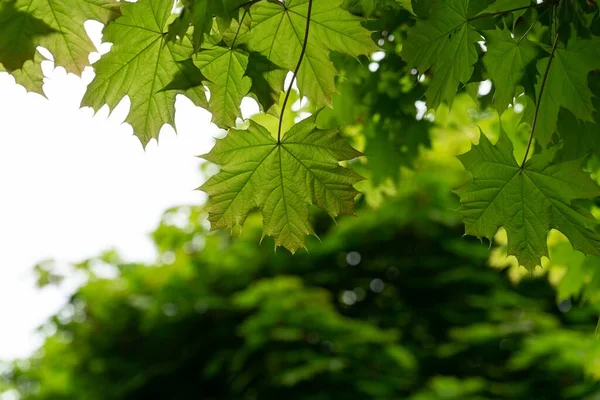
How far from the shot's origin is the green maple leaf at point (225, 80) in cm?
116

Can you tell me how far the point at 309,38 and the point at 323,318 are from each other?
4.21 metres

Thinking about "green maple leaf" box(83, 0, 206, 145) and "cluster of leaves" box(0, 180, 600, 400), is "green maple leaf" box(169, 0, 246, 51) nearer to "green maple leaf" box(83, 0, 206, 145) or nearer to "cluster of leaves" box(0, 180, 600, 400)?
"green maple leaf" box(83, 0, 206, 145)

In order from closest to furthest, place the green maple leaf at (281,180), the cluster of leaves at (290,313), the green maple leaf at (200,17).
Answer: the green maple leaf at (200,17) < the green maple leaf at (281,180) < the cluster of leaves at (290,313)

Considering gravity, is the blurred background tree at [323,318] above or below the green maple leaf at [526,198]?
above

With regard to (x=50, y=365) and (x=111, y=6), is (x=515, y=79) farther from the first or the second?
(x=50, y=365)

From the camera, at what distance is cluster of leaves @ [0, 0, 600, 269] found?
1.14 meters

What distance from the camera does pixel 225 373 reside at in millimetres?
6156

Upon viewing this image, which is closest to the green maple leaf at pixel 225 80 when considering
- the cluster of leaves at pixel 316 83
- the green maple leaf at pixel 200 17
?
the cluster of leaves at pixel 316 83

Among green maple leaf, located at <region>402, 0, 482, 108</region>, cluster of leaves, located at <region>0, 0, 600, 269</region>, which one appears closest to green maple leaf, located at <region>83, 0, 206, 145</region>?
cluster of leaves, located at <region>0, 0, 600, 269</region>

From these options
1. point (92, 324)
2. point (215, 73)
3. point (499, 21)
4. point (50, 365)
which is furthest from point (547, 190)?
point (50, 365)

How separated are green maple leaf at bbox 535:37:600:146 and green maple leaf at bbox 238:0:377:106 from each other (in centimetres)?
33

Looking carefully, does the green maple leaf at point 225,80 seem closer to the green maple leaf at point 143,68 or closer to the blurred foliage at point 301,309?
the green maple leaf at point 143,68

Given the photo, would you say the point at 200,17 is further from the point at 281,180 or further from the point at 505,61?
the point at 505,61

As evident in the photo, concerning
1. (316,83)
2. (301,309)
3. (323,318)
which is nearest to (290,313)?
(301,309)
